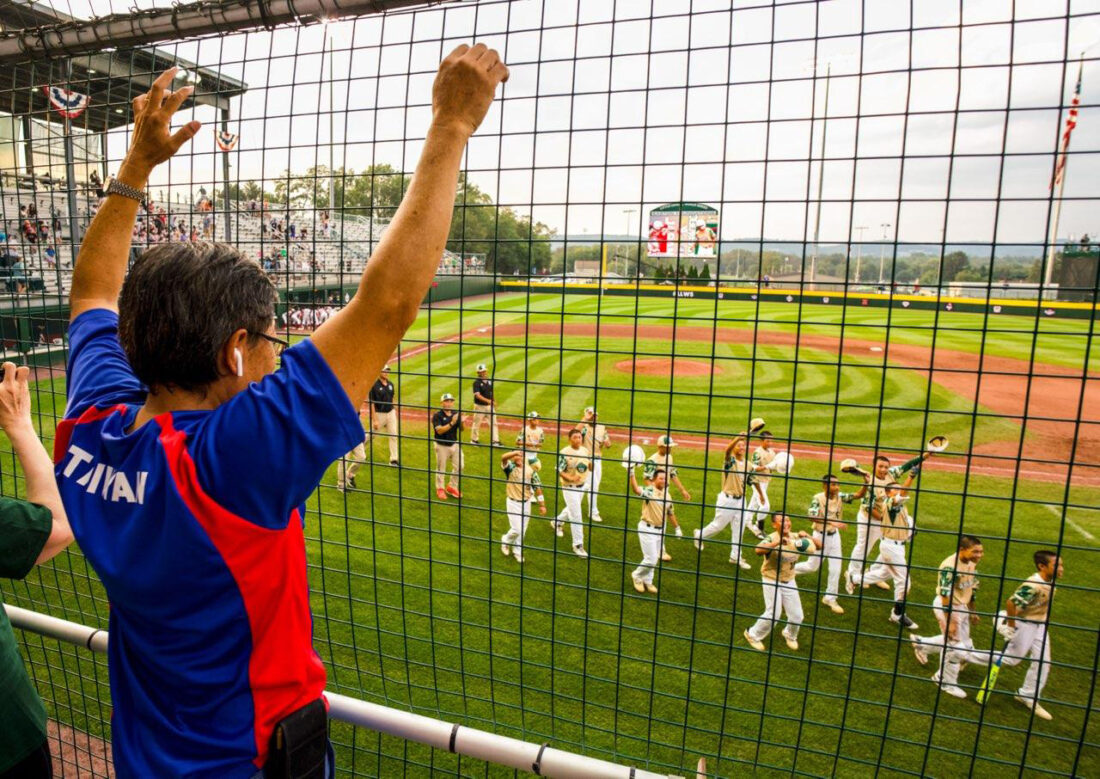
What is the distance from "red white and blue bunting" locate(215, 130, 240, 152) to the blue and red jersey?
1.86 m

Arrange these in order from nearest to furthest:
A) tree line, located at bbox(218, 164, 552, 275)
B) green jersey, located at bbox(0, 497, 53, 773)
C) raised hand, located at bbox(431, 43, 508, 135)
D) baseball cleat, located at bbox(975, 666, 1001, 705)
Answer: raised hand, located at bbox(431, 43, 508, 135) → green jersey, located at bbox(0, 497, 53, 773) → baseball cleat, located at bbox(975, 666, 1001, 705) → tree line, located at bbox(218, 164, 552, 275)

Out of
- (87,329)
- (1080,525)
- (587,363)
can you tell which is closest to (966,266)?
(87,329)

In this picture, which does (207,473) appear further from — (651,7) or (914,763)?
(914,763)

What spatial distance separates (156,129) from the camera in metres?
1.81

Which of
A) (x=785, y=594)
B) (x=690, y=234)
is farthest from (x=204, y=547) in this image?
(x=785, y=594)

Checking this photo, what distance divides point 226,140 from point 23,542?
2148 millimetres

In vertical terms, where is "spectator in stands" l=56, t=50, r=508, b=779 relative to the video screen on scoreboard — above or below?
below

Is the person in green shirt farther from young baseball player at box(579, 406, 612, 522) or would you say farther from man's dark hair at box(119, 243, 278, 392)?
young baseball player at box(579, 406, 612, 522)

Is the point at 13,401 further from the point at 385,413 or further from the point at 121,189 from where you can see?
the point at 385,413

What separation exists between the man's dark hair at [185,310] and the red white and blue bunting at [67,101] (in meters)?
2.64

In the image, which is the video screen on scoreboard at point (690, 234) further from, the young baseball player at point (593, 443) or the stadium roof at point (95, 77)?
the stadium roof at point (95, 77)

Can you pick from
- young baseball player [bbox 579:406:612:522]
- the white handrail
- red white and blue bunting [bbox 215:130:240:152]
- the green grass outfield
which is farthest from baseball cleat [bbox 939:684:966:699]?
red white and blue bunting [bbox 215:130:240:152]

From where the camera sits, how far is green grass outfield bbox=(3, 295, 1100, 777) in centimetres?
271

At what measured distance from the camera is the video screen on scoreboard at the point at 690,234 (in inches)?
92.5
